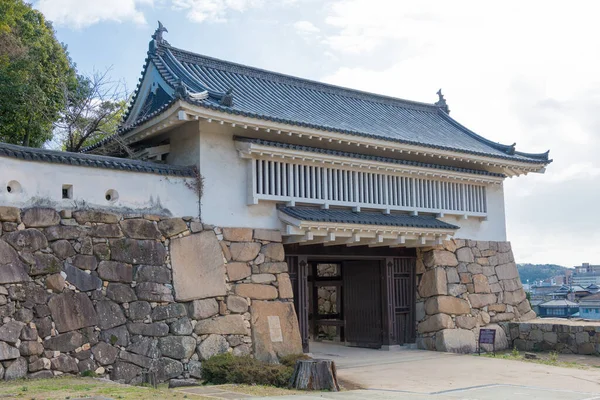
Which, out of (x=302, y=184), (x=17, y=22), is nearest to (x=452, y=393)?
(x=302, y=184)

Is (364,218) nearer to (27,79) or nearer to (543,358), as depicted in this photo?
(543,358)

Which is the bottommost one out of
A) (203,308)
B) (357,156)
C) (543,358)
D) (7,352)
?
(543,358)

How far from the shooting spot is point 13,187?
10508mm

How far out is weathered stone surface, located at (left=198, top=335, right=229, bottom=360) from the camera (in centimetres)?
1209

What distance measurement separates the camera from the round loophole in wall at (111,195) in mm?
11741

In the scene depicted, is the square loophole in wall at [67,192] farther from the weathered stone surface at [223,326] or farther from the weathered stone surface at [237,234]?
the weathered stone surface at [223,326]

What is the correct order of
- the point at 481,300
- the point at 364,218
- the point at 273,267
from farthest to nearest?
1. the point at 481,300
2. the point at 364,218
3. the point at 273,267

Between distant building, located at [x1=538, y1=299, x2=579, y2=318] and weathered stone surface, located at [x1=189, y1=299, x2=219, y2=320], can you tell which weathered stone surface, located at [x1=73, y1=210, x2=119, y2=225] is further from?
distant building, located at [x1=538, y1=299, x2=579, y2=318]

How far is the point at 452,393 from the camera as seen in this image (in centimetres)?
1052

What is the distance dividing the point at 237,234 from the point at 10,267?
4.54 metres

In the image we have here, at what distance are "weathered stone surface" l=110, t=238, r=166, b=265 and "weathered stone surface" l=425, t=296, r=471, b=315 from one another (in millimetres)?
7959

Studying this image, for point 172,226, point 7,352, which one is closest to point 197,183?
point 172,226

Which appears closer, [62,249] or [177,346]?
[62,249]

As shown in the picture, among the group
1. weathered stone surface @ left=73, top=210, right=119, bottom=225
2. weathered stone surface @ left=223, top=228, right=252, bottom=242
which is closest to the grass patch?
weathered stone surface @ left=223, top=228, right=252, bottom=242
